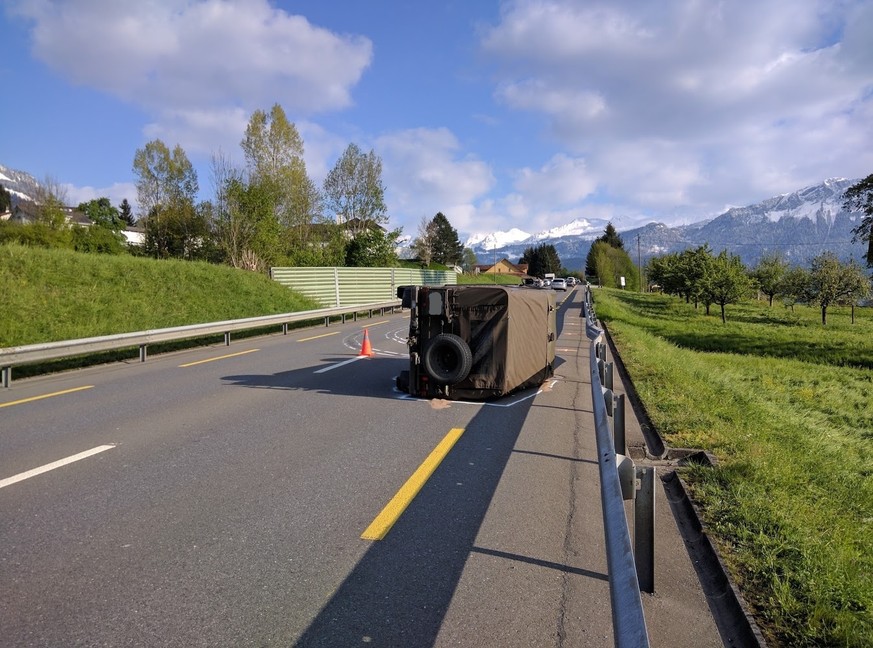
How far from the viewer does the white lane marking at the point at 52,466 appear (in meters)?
5.06

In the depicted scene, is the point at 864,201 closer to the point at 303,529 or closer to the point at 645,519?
the point at 645,519

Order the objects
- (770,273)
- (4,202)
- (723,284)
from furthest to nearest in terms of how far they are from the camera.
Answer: (4,202) → (770,273) → (723,284)

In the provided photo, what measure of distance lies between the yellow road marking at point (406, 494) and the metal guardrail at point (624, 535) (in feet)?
5.02

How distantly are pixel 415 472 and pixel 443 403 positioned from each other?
3075mm

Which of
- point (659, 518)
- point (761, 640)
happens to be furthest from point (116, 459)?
point (761, 640)

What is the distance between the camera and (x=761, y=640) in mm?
2734

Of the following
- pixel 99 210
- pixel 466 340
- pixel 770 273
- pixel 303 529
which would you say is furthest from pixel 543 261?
pixel 303 529

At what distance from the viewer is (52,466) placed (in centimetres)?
543

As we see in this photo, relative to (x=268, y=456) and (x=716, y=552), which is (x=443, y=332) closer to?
(x=268, y=456)

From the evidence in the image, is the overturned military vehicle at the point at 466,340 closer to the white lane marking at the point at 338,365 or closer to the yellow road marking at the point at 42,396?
the white lane marking at the point at 338,365

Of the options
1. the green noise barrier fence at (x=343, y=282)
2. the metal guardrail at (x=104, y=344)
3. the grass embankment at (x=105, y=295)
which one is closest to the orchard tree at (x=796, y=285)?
the green noise barrier fence at (x=343, y=282)

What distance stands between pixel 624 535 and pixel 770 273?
195ft

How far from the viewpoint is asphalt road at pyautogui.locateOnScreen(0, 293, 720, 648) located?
2943 mm

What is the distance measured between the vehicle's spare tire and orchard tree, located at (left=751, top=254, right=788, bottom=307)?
51.3m
